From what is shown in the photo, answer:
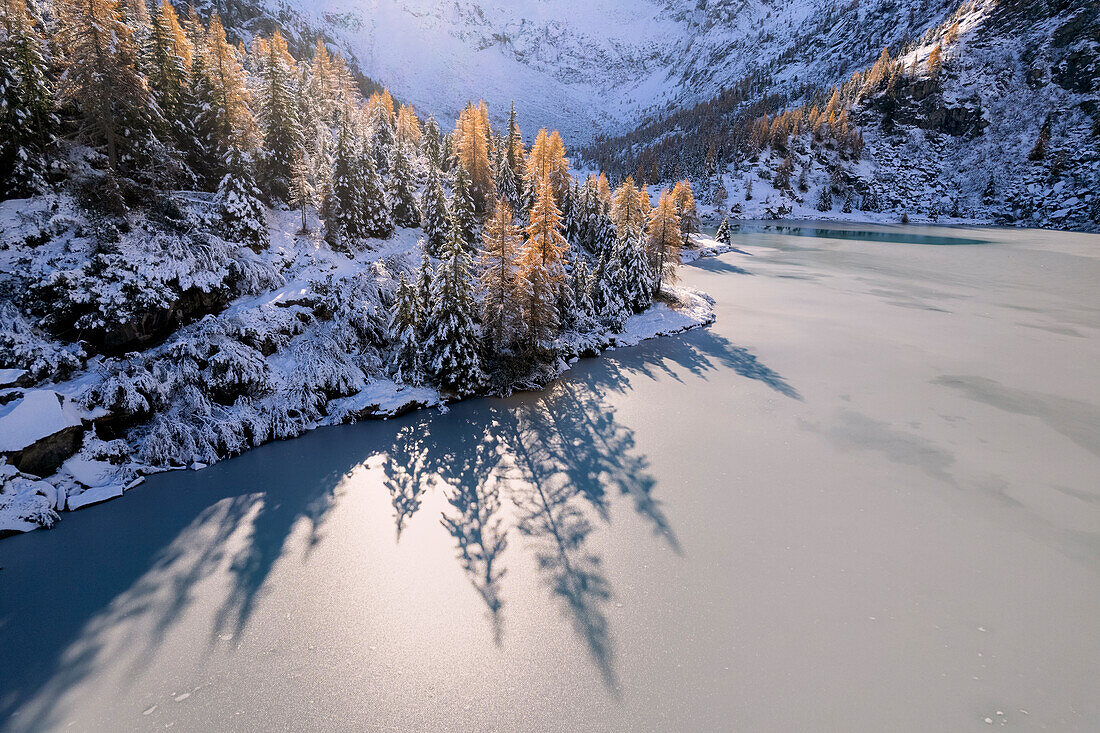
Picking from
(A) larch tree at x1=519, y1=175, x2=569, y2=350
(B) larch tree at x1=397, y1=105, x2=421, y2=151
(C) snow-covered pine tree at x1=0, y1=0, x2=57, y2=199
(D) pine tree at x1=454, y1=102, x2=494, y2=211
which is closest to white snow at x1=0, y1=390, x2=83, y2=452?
(C) snow-covered pine tree at x1=0, y1=0, x2=57, y2=199

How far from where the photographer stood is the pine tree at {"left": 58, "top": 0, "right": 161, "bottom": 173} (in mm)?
19688

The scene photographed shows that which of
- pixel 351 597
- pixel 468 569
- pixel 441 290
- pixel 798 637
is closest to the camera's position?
pixel 798 637

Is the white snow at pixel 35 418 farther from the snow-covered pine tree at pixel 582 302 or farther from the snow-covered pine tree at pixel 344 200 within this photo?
the snow-covered pine tree at pixel 582 302

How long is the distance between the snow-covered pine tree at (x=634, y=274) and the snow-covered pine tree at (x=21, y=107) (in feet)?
110

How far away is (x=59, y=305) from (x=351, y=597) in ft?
56.9

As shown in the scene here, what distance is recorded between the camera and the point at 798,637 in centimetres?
1140

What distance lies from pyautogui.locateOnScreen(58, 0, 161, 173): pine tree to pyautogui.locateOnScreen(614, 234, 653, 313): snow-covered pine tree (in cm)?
3053

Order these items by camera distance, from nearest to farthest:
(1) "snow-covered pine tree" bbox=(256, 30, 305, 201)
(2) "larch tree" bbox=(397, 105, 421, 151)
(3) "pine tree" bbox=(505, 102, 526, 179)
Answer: (1) "snow-covered pine tree" bbox=(256, 30, 305, 201)
(3) "pine tree" bbox=(505, 102, 526, 179)
(2) "larch tree" bbox=(397, 105, 421, 151)

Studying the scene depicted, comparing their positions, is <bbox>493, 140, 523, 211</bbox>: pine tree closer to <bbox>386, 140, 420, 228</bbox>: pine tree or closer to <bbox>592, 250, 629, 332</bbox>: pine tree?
<bbox>386, 140, 420, 228</bbox>: pine tree

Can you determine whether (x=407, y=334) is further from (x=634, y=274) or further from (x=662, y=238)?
(x=662, y=238)

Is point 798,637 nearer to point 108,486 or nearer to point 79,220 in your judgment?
point 108,486

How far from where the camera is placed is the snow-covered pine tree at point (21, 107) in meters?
18.9

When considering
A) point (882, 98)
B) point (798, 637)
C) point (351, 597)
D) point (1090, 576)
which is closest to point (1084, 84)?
point (882, 98)

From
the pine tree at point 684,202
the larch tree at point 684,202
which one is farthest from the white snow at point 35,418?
the larch tree at point 684,202
